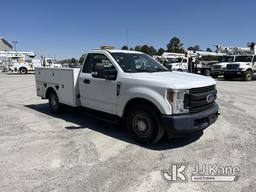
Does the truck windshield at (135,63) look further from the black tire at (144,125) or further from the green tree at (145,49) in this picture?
the green tree at (145,49)

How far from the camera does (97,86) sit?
609cm

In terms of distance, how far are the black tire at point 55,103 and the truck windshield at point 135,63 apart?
281 cm

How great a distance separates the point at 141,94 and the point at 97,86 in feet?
4.88

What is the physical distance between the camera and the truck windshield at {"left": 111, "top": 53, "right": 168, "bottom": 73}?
5.79 metres

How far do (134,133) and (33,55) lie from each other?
3932cm

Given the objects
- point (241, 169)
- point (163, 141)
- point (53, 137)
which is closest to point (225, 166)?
point (241, 169)

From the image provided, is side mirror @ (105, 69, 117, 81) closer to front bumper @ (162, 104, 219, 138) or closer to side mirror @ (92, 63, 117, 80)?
side mirror @ (92, 63, 117, 80)

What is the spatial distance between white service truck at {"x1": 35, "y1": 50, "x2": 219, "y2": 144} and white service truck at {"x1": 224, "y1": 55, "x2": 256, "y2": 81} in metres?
Result: 17.6

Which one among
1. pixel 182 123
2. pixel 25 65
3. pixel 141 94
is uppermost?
pixel 25 65

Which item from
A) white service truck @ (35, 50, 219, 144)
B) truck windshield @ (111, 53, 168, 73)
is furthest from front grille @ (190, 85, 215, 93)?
truck windshield @ (111, 53, 168, 73)

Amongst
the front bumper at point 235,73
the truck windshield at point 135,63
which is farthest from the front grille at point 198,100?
the front bumper at point 235,73

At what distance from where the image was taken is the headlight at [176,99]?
4.57 metres

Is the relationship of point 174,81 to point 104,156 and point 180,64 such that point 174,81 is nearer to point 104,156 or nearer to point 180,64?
point 104,156

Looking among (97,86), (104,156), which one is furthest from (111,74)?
(104,156)
